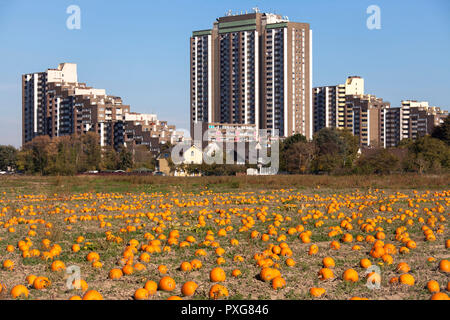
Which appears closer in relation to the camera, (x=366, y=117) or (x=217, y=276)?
(x=217, y=276)

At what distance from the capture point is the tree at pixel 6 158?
10312cm

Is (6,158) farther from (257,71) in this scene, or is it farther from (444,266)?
(444,266)

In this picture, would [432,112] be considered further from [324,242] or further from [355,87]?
[324,242]

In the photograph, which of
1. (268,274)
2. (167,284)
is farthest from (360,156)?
(167,284)

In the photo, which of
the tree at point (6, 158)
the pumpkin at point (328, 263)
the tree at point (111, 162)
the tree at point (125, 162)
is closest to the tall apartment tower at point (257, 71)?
the tree at point (125, 162)

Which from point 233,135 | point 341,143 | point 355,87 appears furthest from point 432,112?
point 341,143

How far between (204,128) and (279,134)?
18.2 m

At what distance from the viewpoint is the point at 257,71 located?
128m

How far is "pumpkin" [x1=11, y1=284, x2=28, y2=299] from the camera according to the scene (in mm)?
6876

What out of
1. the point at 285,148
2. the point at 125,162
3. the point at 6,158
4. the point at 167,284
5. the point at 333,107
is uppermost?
the point at 333,107

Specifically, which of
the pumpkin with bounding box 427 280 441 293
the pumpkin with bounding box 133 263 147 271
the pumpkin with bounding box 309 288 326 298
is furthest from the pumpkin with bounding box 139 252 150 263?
the pumpkin with bounding box 427 280 441 293

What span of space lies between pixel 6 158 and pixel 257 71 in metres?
57.7

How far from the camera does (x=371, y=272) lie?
7867 mm

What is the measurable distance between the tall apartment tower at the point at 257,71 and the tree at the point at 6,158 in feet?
158
